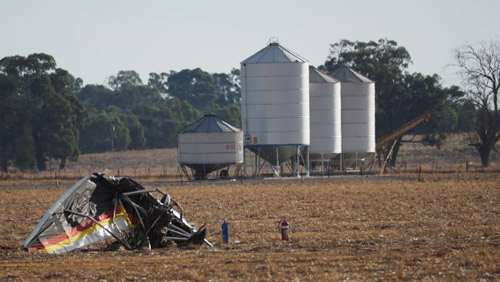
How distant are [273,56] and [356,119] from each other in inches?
447

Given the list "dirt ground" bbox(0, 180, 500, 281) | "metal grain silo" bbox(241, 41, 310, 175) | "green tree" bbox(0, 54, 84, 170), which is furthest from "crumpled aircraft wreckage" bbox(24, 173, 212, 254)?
"green tree" bbox(0, 54, 84, 170)

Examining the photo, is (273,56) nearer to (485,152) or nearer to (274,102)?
(274,102)

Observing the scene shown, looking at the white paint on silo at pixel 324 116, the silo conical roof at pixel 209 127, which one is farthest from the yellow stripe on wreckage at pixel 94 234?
the white paint on silo at pixel 324 116

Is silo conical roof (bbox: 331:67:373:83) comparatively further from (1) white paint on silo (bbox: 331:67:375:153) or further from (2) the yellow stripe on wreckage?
(2) the yellow stripe on wreckage

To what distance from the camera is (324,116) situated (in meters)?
82.8

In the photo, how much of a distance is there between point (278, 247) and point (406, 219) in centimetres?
948

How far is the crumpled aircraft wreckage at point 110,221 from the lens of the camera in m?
27.1

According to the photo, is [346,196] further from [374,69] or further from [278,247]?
[374,69]

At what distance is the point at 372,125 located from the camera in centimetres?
8638

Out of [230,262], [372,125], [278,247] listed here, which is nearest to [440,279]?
[230,262]

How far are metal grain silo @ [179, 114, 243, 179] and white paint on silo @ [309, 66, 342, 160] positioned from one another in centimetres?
672

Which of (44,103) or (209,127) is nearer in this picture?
(209,127)

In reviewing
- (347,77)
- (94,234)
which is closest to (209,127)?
(347,77)

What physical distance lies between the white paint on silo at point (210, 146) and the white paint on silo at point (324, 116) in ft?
22.3
